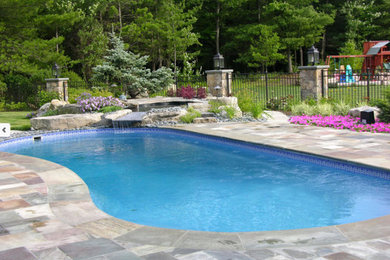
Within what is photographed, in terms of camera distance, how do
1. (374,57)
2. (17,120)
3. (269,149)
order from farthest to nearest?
(374,57), (17,120), (269,149)

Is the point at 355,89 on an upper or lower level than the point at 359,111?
upper

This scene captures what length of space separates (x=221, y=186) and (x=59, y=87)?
40.6 ft

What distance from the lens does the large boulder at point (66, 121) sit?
13109 mm

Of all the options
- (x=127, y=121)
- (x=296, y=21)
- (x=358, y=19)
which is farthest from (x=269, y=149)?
(x=358, y=19)

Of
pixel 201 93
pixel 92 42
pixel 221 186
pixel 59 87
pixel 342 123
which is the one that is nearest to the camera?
pixel 221 186

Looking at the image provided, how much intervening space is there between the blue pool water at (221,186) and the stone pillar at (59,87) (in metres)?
7.03

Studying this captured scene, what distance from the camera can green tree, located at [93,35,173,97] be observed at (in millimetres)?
17703

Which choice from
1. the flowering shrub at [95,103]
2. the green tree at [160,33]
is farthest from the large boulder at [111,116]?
the green tree at [160,33]

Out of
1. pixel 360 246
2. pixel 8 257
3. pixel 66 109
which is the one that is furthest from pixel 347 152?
pixel 66 109

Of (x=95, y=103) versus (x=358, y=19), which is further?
(x=358, y=19)

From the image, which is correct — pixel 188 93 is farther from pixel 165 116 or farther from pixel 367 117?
pixel 367 117

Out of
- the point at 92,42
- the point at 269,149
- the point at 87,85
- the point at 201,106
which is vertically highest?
the point at 92,42

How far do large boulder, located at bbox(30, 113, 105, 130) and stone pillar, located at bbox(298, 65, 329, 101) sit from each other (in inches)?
268

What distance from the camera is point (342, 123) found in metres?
10.6
